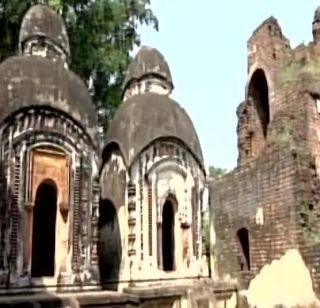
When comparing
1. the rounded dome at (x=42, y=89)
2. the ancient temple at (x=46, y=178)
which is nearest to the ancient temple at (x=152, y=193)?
the ancient temple at (x=46, y=178)

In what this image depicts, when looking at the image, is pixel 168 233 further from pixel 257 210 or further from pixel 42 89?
pixel 42 89

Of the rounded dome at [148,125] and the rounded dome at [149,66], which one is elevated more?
the rounded dome at [149,66]

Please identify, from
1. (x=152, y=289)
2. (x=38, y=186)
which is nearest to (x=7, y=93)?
(x=38, y=186)

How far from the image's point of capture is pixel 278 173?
7.75 m

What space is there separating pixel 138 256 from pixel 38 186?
6.73 feet

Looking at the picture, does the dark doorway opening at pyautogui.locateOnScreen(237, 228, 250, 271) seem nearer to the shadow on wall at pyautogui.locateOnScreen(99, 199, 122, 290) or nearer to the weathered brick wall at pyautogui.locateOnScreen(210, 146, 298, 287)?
the weathered brick wall at pyautogui.locateOnScreen(210, 146, 298, 287)

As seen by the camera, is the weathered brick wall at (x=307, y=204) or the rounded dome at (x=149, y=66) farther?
the rounded dome at (x=149, y=66)

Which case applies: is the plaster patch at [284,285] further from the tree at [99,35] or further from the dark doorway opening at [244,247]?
the tree at [99,35]

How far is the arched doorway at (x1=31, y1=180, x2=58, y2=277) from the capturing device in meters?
6.82

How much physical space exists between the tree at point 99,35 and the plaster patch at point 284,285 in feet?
25.9

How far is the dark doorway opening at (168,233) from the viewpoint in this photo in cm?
844

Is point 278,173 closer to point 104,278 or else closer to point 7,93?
point 104,278

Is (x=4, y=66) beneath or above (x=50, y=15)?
beneath

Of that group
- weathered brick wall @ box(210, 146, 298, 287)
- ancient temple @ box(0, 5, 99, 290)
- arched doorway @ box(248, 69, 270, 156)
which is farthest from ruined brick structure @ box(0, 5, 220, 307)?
arched doorway @ box(248, 69, 270, 156)
